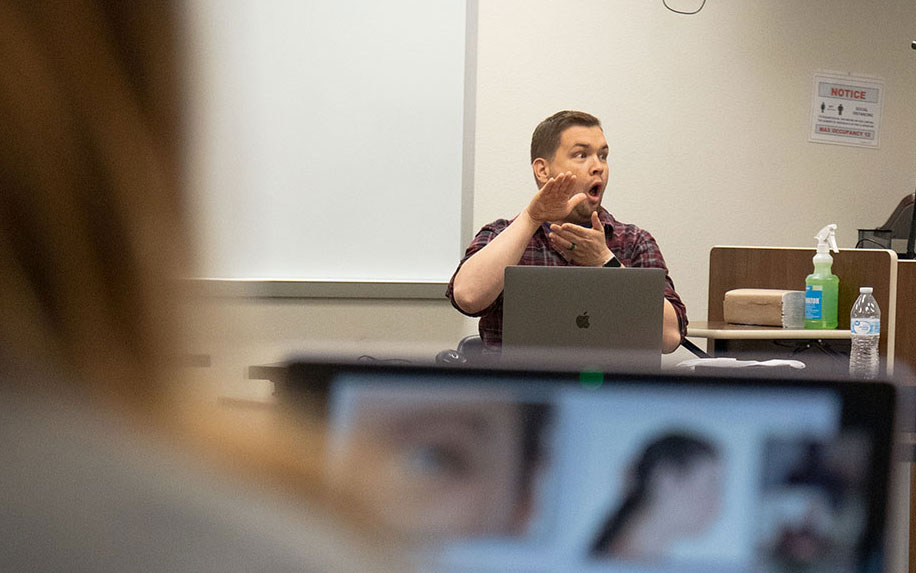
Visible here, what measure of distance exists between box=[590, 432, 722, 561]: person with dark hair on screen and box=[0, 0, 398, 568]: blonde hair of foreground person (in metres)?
0.08

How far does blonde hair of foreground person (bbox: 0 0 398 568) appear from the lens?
10.3 inches

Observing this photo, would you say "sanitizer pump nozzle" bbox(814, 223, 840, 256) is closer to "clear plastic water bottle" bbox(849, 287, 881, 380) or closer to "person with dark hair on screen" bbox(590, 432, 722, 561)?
"clear plastic water bottle" bbox(849, 287, 881, 380)

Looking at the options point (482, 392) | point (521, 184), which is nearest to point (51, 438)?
point (482, 392)

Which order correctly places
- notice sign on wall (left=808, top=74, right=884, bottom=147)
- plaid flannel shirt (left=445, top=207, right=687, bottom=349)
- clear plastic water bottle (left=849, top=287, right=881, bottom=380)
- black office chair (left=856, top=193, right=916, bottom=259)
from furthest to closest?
notice sign on wall (left=808, top=74, right=884, bottom=147), black office chair (left=856, top=193, right=916, bottom=259), clear plastic water bottle (left=849, top=287, right=881, bottom=380), plaid flannel shirt (left=445, top=207, right=687, bottom=349)

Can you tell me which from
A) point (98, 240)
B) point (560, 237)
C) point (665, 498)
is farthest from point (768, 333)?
point (98, 240)

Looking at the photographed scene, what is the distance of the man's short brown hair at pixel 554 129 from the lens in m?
2.37

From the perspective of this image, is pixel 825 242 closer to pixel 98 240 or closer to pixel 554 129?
pixel 554 129

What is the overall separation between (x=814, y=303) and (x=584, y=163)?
2.91 feet

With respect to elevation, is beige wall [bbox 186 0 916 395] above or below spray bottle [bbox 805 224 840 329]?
above

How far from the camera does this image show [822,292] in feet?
9.11

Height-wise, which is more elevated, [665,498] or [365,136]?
[365,136]

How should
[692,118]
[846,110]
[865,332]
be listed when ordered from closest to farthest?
[865,332] < [692,118] < [846,110]

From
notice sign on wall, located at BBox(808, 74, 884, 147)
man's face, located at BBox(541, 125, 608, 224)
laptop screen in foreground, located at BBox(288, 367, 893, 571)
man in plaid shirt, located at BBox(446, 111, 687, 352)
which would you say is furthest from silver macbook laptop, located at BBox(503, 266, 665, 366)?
notice sign on wall, located at BBox(808, 74, 884, 147)

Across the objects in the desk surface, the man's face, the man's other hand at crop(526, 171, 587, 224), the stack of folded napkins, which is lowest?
the desk surface
